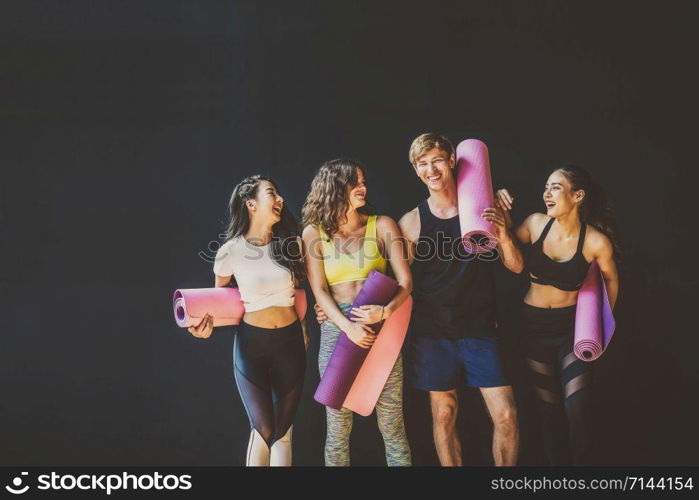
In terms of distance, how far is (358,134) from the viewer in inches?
119

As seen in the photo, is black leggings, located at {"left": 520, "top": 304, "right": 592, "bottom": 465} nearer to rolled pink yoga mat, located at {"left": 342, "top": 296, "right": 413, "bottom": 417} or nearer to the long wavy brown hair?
rolled pink yoga mat, located at {"left": 342, "top": 296, "right": 413, "bottom": 417}

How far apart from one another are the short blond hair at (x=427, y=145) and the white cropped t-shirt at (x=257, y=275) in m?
0.79

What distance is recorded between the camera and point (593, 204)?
2.84m

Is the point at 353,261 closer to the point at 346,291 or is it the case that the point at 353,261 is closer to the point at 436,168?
the point at 346,291

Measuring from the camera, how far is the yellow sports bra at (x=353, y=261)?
269 centimetres

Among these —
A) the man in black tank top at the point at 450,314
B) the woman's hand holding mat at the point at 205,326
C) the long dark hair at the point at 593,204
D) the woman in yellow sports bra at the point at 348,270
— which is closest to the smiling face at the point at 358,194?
the woman in yellow sports bra at the point at 348,270

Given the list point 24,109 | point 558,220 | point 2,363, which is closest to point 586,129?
point 558,220

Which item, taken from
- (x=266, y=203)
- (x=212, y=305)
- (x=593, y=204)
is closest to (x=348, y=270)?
(x=266, y=203)

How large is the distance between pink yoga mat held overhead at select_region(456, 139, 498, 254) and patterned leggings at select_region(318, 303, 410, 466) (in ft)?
2.04

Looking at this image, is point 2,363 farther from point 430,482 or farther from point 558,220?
point 558,220

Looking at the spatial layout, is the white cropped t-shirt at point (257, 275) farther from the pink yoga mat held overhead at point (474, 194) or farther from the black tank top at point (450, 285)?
the pink yoga mat held overhead at point (474, 194)

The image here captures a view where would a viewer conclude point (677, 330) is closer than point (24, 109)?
Yes

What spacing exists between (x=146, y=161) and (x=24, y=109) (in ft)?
2.34

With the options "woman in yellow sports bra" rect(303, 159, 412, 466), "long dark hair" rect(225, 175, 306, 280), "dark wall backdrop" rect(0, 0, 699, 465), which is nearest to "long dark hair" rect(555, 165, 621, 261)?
"dark wall backdrop" rect(0, 0, 699, 465)
